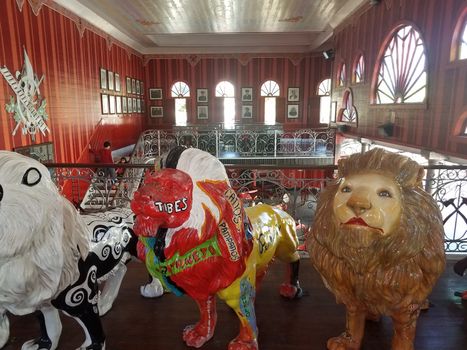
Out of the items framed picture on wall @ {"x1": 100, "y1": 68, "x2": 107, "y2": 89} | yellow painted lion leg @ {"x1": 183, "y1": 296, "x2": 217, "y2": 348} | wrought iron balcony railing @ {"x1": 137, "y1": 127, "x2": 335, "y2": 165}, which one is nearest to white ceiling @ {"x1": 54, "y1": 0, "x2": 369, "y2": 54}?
framed picture on wall @ {"x1": 100, "y1": 68, "x2": 107, "y2": 89}

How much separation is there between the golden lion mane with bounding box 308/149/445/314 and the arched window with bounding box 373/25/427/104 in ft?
17.1

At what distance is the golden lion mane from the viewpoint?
1234 mm

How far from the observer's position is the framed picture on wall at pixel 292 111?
13750 millimetres

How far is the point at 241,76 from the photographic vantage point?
13.4m

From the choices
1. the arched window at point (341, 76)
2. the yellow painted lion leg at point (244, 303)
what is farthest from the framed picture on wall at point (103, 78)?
the yellow painted lion leg at point (244, 303)

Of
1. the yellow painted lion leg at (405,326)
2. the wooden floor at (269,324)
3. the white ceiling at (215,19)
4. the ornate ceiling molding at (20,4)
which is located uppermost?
the white ceiling at (215,19)

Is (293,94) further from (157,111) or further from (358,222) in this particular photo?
(358,222)

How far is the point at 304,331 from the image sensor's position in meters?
1.90

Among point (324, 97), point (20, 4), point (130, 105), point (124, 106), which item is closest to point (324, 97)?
point (324, 97)

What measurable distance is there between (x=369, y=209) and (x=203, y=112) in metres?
12.9

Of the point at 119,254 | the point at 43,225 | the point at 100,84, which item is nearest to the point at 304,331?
the point at 119,254

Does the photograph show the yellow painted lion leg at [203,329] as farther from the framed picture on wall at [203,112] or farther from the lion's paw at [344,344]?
the framed picture on wall at [203,112]

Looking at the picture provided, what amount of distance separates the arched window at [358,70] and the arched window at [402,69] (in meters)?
0.94

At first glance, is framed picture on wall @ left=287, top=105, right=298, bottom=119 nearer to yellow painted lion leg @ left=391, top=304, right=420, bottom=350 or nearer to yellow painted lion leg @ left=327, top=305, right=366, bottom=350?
yellow painted lion leg @ left=327, top=305, right=366, bottom=350
